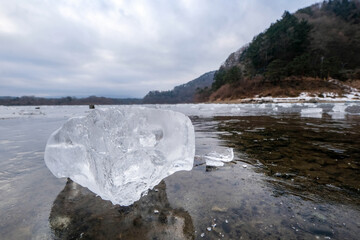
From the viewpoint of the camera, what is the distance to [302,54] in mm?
39344

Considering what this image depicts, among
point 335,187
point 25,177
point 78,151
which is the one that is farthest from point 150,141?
point 335,187

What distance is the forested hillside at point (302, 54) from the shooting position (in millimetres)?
33812

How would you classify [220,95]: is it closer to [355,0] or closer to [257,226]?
[257,226]

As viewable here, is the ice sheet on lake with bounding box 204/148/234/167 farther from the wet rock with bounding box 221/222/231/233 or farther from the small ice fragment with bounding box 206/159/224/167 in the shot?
the wet rock with bounding box 221/222/231/233

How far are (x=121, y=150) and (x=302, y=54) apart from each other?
49911 mm

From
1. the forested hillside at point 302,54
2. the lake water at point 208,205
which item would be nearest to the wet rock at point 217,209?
the lake water at point 208,205

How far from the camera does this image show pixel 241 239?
3.66 ft

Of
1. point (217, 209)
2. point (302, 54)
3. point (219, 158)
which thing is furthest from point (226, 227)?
point (302, 54)

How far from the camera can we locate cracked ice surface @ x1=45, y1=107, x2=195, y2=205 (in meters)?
1.50

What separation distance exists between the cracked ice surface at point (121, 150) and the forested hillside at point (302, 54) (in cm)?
3565

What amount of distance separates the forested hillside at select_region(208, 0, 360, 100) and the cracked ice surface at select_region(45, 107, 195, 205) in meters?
35.7

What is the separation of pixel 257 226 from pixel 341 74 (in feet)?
147

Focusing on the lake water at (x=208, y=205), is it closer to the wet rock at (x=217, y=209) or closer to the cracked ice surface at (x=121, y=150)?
the wet rock at (x=217, y=209)

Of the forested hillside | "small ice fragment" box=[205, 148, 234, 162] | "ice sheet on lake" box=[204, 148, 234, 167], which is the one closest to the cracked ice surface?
"ice sheet on lake" box=[204, 148, 234, 167]
